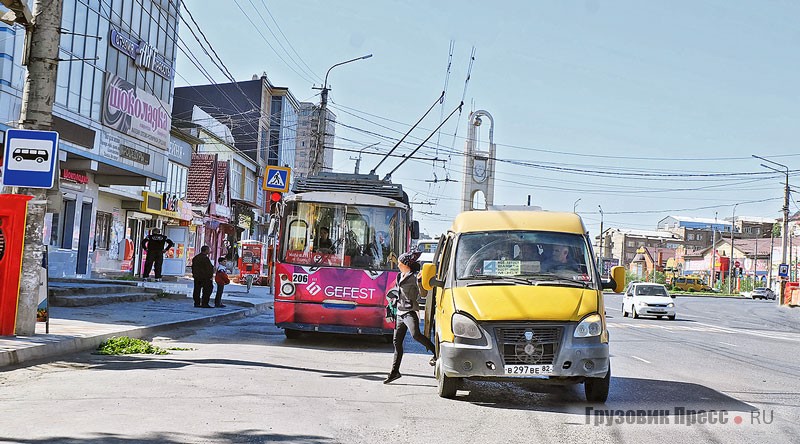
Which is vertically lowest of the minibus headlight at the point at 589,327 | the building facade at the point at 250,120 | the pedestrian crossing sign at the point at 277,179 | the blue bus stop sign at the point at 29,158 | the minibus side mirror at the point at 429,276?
the minibus headlight at the point at 589,327

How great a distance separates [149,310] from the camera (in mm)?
19781

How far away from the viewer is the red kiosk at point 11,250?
11.8 meters

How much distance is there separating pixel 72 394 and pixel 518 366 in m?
4.39

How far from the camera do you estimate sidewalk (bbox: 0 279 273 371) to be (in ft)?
36.3

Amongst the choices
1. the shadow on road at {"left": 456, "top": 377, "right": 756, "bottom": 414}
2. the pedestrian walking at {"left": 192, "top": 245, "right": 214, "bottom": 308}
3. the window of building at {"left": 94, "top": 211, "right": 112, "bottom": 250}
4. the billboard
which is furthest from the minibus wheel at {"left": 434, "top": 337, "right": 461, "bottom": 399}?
the window of building at {"left": 94, "top": 211, "right": 112, "bottom": 250}

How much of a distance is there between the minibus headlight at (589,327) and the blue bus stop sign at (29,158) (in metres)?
7.37

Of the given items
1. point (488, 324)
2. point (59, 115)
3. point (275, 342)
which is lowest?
point (275, 342)

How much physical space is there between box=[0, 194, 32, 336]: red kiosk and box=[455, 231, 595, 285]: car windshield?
6.22 meters

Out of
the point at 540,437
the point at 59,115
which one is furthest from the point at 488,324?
the point at 59,115

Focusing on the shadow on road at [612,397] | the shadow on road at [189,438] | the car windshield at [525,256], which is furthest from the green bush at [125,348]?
the shadow on road at [189,438]

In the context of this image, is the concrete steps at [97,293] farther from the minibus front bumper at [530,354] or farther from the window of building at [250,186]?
the window of building at [250,186]

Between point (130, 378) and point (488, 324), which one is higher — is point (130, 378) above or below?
below

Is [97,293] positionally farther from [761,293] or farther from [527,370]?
[761,293]

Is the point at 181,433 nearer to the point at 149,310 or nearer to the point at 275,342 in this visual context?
the point at 275,342
